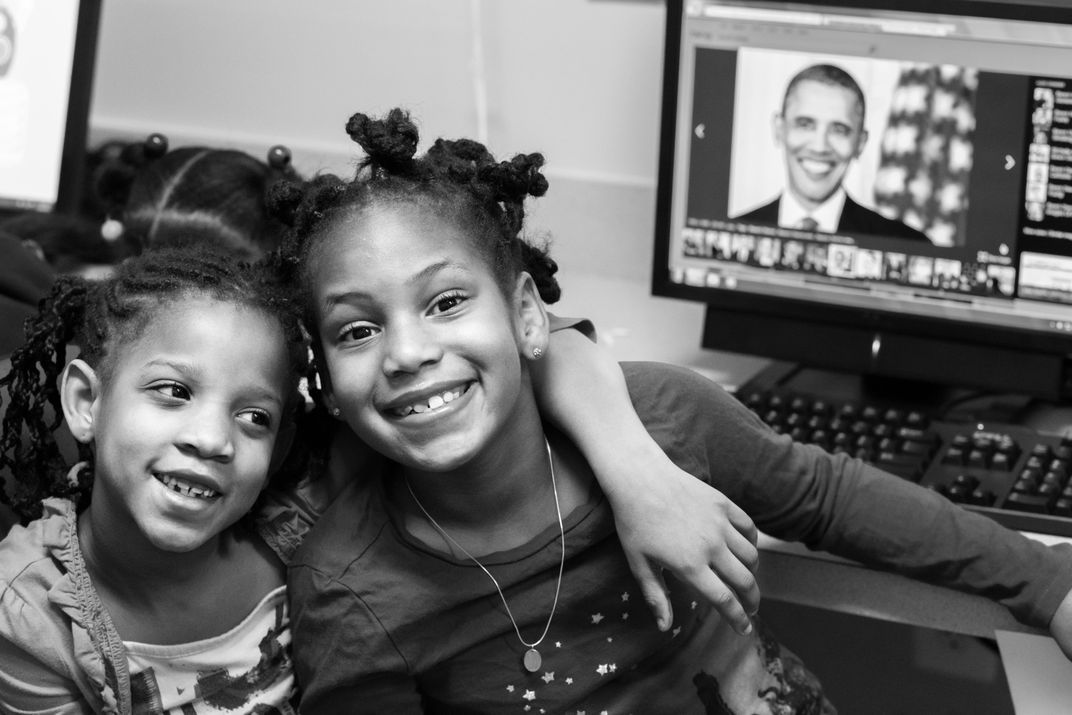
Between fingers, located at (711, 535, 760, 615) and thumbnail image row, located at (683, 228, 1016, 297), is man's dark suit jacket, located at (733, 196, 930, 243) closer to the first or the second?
thumbnail image row, located at (683, 228, 1016, 297)

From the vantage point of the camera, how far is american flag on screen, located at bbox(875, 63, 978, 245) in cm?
147

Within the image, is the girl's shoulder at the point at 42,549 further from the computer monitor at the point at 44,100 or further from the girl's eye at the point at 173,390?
the computer monitor at the point at 44,100

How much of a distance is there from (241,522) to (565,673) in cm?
29

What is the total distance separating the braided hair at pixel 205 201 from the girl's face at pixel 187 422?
13.0 inches

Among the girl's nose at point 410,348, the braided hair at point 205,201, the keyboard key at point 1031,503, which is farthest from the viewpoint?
the braided hair at point 205,201

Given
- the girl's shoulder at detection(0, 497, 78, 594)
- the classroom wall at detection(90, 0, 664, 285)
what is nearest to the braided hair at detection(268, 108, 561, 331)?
the girl's shoulder at detection(0, 497, 78, 594)

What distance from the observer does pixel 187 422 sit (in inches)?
39.7

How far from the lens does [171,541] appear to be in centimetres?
101

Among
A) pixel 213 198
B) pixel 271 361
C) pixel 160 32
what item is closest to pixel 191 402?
pixel 271 361

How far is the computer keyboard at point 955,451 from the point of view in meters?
1.25

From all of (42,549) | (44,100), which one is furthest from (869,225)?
(44,100)

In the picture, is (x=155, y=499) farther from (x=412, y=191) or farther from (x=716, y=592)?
(x=716, y=592)

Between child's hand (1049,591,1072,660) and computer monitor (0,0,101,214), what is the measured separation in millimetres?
1254

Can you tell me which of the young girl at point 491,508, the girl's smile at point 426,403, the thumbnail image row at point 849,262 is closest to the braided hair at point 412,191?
the young girl at point 491,508
